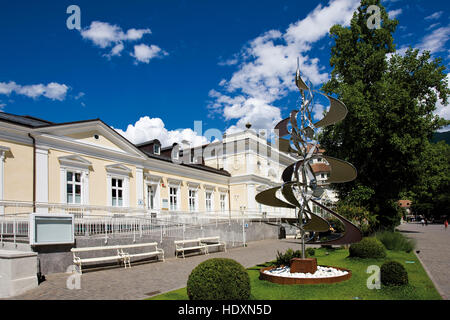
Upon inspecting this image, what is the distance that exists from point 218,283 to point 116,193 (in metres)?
18.1

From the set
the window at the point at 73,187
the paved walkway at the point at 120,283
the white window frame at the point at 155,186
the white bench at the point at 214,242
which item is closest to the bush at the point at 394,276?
the paved walkway at the point at 120,283

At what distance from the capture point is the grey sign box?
34.7 feet

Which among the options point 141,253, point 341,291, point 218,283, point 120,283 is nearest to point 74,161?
point 141,253

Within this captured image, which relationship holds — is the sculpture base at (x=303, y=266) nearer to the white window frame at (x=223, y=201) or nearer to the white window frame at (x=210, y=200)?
the white window frame at (x=210, y=200)

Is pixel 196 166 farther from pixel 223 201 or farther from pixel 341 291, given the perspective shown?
pixel 341 291

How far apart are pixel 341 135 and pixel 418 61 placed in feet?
24.0

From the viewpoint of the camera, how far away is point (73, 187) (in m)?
20.8

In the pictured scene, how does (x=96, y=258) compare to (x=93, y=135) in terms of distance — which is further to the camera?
(x=93, y=135)

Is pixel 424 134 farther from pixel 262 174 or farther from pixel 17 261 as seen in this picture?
pixel 17 261

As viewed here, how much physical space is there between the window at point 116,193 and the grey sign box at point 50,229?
460 inches

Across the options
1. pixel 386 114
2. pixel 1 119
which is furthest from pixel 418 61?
pixel 1 119

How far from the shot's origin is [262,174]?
129ft

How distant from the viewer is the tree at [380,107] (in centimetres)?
2381
